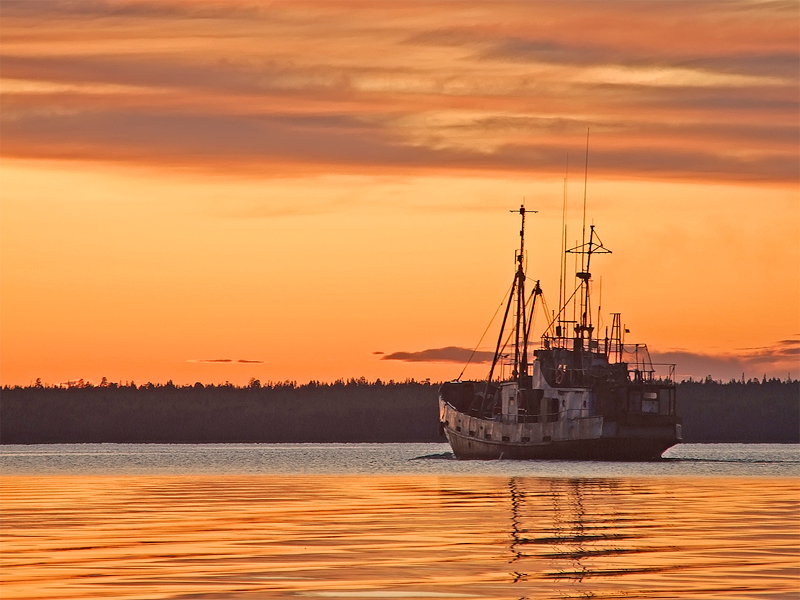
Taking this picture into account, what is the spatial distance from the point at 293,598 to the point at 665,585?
7.01m

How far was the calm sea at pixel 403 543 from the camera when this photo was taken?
25.5 metres

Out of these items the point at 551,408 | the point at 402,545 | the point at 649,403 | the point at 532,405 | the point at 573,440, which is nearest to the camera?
the point at 402,545

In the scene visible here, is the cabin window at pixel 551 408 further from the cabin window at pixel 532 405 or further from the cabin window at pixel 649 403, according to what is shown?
the cabin window at pixel 649 403

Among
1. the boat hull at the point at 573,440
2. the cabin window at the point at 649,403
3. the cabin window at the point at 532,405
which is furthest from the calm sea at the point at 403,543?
the cabin window at the point at 532,405

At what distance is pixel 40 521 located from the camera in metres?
41.5

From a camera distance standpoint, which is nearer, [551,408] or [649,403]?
[649,403]

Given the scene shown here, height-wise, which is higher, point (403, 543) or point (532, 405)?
point (532, 405)

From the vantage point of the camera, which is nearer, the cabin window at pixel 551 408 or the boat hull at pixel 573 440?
the boat hull at pixel 573 440

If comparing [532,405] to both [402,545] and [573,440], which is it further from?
[402,545]

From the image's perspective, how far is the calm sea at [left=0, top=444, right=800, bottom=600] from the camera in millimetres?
25469

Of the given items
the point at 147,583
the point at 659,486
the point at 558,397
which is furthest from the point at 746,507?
the point at 558,397

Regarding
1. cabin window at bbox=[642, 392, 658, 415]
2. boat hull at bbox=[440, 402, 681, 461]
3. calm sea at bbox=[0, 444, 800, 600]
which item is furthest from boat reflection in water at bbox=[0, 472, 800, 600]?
cabin window at bbox=[642, 392, 658, 415]

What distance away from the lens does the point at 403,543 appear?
33688mm

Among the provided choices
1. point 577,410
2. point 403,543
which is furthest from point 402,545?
point 577,410
